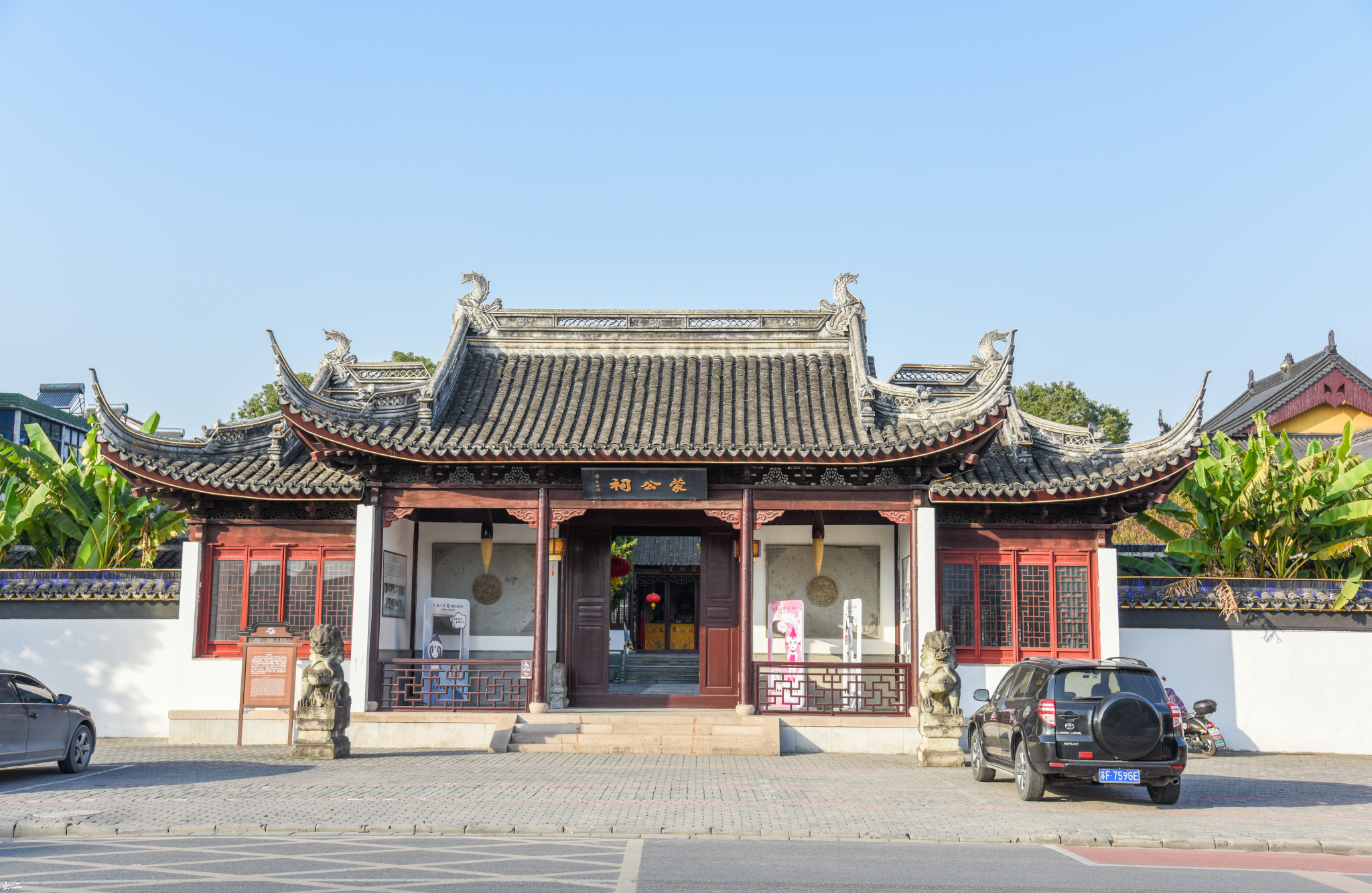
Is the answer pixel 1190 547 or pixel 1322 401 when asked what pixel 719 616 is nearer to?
pixel 1190 547

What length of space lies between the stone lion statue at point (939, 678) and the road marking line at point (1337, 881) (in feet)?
18.8

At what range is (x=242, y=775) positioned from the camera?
38.8 ft

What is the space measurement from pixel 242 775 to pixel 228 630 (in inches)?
179

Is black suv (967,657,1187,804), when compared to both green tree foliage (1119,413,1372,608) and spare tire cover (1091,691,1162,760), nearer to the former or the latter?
spare tire cover (1091,691,1162,760)

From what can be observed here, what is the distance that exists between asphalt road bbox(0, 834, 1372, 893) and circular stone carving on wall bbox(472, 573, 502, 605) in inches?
352

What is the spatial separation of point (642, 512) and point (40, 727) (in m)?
8.24

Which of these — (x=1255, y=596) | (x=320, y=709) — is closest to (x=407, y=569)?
(x=320, y=709)

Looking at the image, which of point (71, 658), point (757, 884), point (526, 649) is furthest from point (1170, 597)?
point (71, 658)

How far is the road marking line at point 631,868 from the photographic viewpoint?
6.67 meters

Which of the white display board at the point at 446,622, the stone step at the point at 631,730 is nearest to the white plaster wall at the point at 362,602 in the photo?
the white display board at the point at 446,622

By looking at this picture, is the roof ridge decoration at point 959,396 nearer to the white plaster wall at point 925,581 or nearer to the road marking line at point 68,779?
the white plaster wall at point 925,581

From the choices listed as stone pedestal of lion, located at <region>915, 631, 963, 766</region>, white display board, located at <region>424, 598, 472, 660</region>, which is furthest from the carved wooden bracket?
white display board, located at <region>424, 598, 472, 660</region>

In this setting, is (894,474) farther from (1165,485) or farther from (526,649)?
(526,649)

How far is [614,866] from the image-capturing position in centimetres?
734
